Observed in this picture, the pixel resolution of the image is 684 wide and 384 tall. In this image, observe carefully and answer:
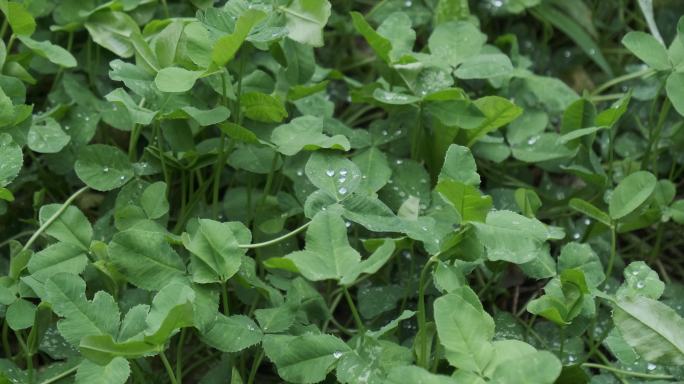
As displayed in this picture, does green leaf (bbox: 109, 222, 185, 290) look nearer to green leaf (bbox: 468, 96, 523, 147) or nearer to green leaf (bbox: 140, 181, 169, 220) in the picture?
green leaf (bbox: 140, 181, 169, 220)

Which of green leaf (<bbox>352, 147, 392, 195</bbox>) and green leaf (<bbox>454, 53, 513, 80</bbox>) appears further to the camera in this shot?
green leaf (<bbox>454, 53, 513, 80</bbox>)

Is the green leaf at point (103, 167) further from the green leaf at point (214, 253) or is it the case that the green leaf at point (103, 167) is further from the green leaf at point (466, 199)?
the green leaf at point (466, 199)

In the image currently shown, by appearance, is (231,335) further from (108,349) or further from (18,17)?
(18,17)

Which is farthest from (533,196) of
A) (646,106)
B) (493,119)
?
(646,106)

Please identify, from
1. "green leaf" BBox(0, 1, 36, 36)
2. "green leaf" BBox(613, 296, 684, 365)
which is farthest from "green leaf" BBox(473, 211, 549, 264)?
"green leaf" BBox(0, 1, 36, 36)

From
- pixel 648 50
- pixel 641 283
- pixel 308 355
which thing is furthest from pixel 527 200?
pixel 308 355
